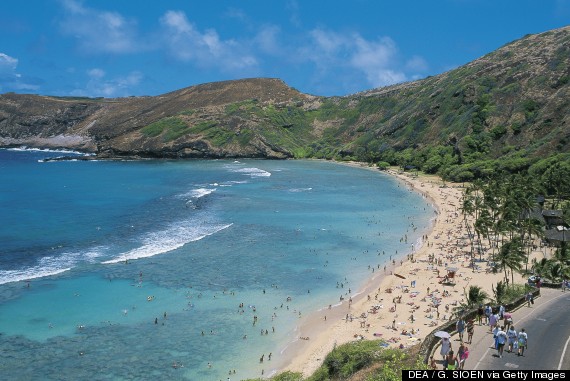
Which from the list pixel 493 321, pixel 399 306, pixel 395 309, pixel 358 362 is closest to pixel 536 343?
pixel 493 321

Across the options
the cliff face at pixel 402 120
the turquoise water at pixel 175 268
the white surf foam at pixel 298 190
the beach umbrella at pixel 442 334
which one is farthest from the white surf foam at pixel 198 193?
the beach umbrella at pixel 442 334

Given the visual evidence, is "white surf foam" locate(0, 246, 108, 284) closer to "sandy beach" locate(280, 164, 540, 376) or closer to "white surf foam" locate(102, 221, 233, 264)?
"white surf foam" locate(102, 221, 233, 264)

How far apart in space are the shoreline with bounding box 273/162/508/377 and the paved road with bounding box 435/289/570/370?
258 inches

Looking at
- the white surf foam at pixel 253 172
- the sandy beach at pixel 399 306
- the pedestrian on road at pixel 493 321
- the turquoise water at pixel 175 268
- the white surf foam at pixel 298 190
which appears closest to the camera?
the pedestrian on road at pixel 493 321

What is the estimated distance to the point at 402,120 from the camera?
484 ft

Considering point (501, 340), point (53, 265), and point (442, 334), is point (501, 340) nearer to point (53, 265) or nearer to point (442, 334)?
point (442, 334)

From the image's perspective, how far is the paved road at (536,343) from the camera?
62.7ft

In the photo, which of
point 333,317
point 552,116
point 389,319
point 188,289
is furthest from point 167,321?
point 552,116

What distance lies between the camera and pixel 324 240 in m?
53.8

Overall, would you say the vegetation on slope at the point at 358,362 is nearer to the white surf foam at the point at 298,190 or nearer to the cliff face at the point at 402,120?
the white surf foam at the point at 298,190

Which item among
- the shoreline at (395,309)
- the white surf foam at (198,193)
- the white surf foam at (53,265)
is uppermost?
the white surf foam at (198,193)

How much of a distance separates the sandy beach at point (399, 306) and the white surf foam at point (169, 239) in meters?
19.4

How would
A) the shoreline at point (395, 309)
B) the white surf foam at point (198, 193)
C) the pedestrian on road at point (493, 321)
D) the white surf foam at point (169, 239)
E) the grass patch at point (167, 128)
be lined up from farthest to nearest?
the grass patch at point (167, 128) < the white surf foam at point (198, 193) < the white surf foam at point (169, 239) < the shoreline at point (395, 309) < the pedestrian on road at point (493, 321)

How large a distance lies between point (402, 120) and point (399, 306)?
117896 mm
